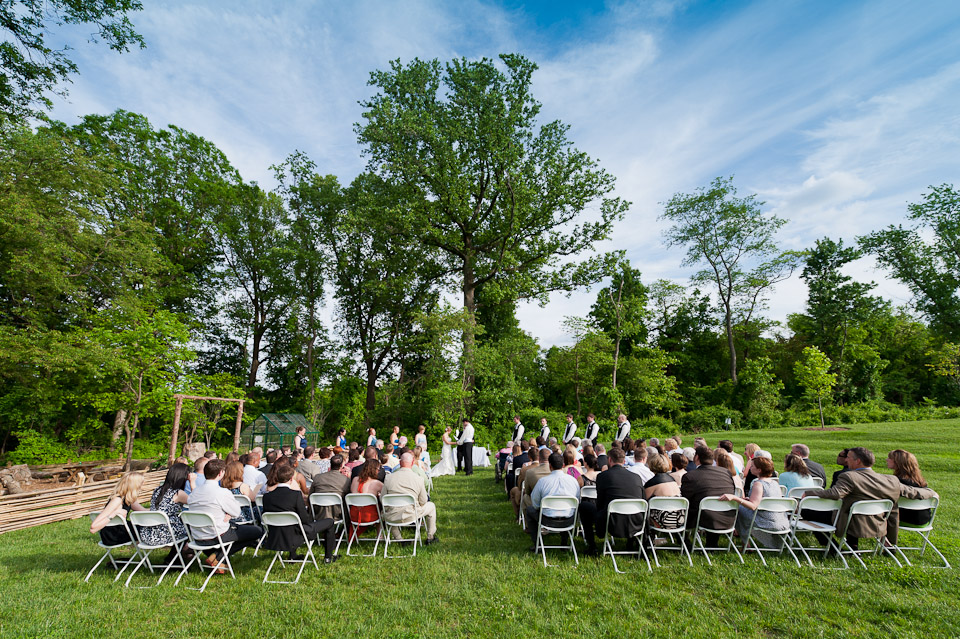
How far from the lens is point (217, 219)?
83.4ft

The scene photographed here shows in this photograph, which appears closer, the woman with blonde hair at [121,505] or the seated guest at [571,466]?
the woman with blonde hair at [121,505]

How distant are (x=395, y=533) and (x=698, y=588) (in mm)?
3597

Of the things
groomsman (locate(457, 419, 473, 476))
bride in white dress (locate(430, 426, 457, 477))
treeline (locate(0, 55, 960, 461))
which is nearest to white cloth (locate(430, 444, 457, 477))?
bride in white dress (locate(430, 426, 457, 477))

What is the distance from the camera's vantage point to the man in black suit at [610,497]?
493 cm

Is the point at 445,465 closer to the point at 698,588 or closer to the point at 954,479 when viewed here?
the point at 698,588

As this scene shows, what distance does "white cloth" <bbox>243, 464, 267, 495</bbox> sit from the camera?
20.9 ft

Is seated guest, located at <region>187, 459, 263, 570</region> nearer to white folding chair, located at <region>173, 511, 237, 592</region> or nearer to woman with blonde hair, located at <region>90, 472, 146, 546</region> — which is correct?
white folding chair, located at <region>173, 511, 237, 592</region>

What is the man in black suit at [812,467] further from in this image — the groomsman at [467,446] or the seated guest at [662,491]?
the groomsman at [467,446]

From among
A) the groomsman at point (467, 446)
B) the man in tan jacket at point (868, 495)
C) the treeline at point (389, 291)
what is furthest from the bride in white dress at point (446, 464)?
the man in tan jacket at point (868, 495)

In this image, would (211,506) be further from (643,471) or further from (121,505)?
(643,471)

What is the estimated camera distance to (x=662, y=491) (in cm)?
519

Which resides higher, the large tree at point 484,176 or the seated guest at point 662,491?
the large tree at point 484,176

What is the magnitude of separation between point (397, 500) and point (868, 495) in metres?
5.21

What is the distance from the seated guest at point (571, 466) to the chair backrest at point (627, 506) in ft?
4.05
